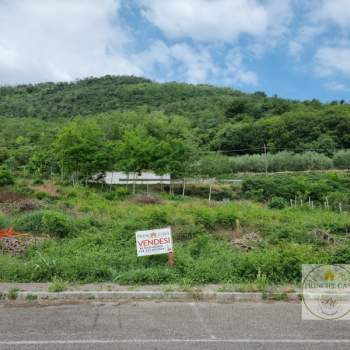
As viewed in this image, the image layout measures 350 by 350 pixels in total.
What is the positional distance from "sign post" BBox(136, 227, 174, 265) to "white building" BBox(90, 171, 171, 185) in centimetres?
3388

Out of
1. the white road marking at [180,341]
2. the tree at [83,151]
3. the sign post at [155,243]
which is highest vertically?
the tree at [83,151]

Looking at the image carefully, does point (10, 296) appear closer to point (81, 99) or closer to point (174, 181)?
point (174, 181)

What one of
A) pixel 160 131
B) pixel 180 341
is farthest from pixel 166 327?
pixel 160 131

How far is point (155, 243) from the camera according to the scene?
30.0ft

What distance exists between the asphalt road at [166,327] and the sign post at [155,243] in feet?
6.17

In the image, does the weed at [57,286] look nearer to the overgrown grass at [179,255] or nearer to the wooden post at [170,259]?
the overgrown grass at [179,255]

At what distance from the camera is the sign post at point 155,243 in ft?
29.8

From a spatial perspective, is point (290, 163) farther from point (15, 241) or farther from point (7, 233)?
point (15, 241)

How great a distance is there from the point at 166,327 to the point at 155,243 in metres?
3.25

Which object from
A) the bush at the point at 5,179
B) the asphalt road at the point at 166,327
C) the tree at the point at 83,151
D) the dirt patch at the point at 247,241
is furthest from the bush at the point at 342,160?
the asphalt road at the point at 166,327

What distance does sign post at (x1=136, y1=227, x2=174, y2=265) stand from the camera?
9077 millimetres

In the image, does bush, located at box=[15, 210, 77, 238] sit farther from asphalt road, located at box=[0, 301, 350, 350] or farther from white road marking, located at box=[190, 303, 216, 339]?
white road marking, located at box=[190, 303, 216, 339]

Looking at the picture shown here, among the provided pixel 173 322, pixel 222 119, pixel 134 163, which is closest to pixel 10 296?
pixel 173 322

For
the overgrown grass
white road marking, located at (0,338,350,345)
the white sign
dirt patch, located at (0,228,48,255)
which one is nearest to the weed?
the overgrown grass
